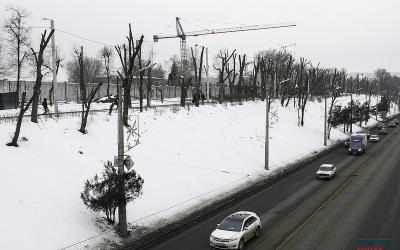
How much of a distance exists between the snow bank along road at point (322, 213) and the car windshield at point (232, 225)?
44.4 inches

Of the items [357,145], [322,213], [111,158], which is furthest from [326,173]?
[111,158]

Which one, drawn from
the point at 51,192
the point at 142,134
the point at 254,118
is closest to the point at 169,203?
the point at 51,192

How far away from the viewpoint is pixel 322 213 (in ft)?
93.9

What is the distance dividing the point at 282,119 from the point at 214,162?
35.0m

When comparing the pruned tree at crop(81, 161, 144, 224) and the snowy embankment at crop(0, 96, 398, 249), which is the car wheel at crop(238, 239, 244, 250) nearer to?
the pruned tree at crop(81, 161, 144, 224)

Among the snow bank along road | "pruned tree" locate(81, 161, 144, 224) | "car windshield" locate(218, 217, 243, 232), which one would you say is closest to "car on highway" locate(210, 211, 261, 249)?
"car windshield" locate(218, 217, 243, 232)

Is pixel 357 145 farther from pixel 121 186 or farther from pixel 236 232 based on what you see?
pixel 121 186

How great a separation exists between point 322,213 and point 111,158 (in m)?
15.4

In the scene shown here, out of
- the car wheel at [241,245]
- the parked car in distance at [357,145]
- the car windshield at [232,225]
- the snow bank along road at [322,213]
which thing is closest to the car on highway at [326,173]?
the snow bank along road at [322,213]

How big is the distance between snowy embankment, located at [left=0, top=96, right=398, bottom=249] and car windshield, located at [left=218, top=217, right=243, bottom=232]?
5.27 metres

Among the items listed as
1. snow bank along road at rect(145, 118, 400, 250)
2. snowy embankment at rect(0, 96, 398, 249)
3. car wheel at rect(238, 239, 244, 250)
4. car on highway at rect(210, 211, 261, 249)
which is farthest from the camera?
snow bank along road at rect(145, 118, 400, 250)

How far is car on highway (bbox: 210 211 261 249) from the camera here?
21.7 metres

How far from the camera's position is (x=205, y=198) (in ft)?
108

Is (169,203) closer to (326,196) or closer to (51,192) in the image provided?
(51,192)
